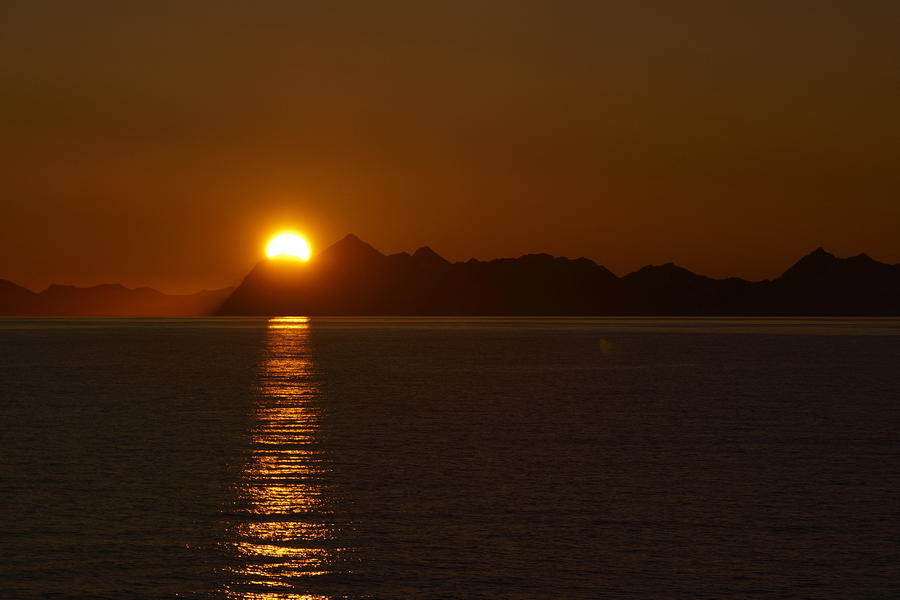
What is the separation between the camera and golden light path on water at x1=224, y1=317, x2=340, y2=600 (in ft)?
56.2

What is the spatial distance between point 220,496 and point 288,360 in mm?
85216

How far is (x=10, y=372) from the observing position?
82625mm

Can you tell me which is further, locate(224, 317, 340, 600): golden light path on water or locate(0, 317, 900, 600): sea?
locate(0, 317, 900, 600): sea

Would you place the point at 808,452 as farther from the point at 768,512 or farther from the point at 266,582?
the point at 266,582

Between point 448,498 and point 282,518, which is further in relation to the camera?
point 448,498

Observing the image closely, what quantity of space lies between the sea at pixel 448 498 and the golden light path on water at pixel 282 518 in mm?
80

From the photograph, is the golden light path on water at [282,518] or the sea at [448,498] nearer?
the golden light path on water at [282,518]

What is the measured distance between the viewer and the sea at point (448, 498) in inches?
682

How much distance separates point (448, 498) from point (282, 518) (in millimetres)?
4587

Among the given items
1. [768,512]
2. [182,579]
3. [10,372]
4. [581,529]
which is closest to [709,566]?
[581,529]

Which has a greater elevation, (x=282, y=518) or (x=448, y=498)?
(x=282, y=518)

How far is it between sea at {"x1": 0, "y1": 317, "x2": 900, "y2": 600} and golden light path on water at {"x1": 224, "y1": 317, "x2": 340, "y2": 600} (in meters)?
0.08

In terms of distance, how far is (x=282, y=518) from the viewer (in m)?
22.2

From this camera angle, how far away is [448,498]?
24.6m
